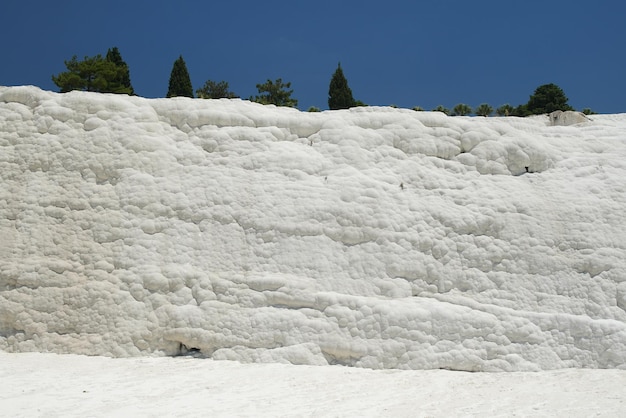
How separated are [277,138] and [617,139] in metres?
5.46

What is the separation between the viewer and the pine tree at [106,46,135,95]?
30.1 meters

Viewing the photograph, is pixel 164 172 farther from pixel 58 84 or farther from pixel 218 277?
pixel 58 84

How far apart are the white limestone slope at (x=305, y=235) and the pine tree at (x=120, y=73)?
2120 centimetres

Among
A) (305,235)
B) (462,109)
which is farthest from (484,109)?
(305,235)

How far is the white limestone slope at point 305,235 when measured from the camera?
763 cm

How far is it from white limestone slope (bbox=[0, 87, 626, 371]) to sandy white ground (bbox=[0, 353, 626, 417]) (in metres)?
0.33

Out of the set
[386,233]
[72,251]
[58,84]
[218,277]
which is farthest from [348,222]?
[58,84]

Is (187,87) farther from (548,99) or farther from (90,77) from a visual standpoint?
(548,99)

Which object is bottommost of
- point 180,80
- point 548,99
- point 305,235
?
point 305,235

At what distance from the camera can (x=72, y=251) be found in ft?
27.3

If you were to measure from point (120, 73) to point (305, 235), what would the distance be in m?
25.0

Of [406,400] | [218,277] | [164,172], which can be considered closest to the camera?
[406,400]

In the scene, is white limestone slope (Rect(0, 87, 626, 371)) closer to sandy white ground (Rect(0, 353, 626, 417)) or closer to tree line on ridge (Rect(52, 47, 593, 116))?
sandy white ground (Rect(0, 353, 626, 417))

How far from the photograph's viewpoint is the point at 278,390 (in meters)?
6.29
